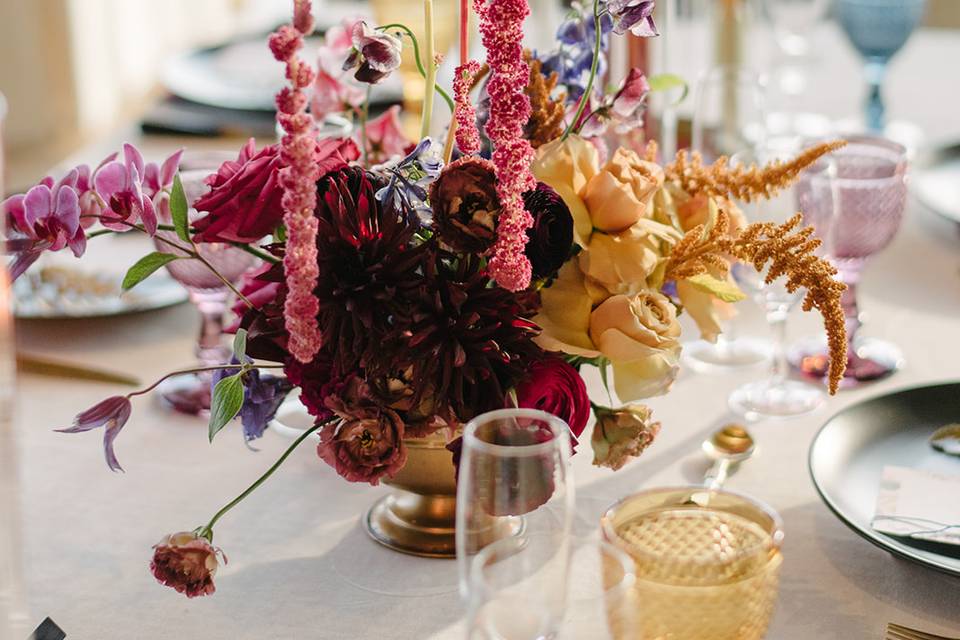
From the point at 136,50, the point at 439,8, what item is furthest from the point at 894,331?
the point at 136,50

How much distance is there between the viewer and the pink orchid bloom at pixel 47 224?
86 cm

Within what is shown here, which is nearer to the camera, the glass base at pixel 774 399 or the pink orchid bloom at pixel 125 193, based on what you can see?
the pink orchid bloom at pixel 125 193

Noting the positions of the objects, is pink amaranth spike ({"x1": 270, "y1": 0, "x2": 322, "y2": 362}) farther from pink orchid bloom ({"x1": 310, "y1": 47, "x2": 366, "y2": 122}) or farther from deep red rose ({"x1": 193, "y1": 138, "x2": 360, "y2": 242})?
pink orchid bloom ({"x1": 310, "y1": 47, "x2": 366, "y2": 122})

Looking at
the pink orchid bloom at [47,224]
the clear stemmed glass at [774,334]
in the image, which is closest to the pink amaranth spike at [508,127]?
the pink orchid bloom at [47,224]

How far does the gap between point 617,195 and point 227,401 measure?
11.6 inches

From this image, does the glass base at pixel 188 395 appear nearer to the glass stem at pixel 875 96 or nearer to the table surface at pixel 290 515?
the table surface at pixel 290 515

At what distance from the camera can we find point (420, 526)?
3.06ft

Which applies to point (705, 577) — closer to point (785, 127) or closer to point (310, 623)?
point (310, 623)

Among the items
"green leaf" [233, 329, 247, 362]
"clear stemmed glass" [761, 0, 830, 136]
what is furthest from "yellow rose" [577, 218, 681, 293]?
"clear stemmed glass" [761, 0, 830, 136]

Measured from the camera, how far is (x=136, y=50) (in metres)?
4.28

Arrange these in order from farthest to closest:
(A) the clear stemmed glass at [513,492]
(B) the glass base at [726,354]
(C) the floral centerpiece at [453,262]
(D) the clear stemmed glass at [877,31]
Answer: (D) the clear stemmed glass at [877,31] → (B) the glass base at [726,354] → (C) the floral centerpiece at [453,262] → (A) the clear stemmed glass at [513,492]

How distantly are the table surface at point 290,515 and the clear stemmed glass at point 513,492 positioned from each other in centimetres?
4

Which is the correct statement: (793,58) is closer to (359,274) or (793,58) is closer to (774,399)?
(774,399)

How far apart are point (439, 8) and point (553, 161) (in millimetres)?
1071
